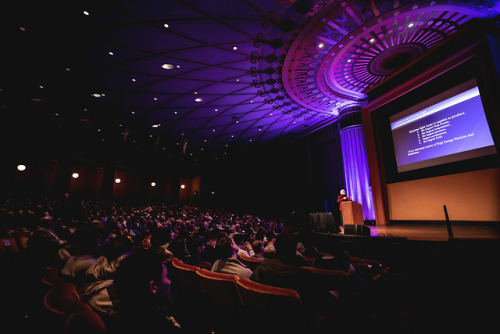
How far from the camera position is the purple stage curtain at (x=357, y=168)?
9.75 meters

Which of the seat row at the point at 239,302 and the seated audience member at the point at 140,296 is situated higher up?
the seated audience member at the point at 140,296

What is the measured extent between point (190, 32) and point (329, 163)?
9.75m

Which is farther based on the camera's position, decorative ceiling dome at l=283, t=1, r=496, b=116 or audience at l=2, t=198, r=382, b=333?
decorative ceiling dome at l=283, t=1, r=496, b=116

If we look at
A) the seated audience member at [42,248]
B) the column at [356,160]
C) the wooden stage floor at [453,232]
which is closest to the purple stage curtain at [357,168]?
the column at [356,160]

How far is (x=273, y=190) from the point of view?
17.4m

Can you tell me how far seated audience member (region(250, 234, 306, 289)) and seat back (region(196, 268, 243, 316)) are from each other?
0.36 meters

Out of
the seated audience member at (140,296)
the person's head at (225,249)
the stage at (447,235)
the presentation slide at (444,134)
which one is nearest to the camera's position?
the seated audience member at (140,296)

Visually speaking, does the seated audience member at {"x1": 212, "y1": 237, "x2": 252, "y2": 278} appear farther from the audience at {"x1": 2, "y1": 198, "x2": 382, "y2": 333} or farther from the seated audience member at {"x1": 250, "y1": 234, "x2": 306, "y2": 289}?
the seated audience member at {"x1": 250, "y1": 234, "x2": 306, "y2": 289}

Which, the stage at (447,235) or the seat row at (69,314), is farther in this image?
the stage at (447,235)

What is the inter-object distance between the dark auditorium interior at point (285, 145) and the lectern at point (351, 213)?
0.20 m

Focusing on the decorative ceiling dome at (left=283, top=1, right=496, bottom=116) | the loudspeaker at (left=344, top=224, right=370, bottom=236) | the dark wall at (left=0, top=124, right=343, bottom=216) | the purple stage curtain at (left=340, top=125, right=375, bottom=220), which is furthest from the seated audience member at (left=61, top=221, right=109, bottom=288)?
the dark wall at (left=0, top=124, right=343, bottom=216)

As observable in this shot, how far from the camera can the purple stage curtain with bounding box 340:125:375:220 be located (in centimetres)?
975

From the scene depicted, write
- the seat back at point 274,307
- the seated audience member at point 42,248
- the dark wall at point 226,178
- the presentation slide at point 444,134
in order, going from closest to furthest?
the seat back at point 274,307 → the seated audience member at point 42,248 → the presentation slide at point 444,134 → the dark wall at point 226,178

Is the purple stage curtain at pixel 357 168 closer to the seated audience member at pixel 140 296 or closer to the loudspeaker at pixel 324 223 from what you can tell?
the loudspeaker at pixel 324 223
